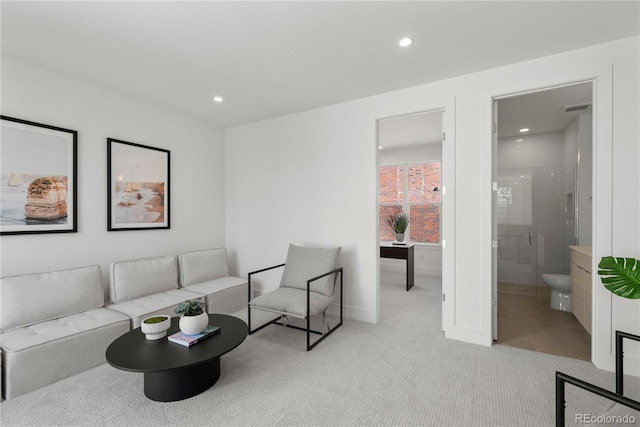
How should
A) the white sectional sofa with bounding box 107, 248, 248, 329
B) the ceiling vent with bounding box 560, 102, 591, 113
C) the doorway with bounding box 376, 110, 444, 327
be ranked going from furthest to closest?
the doorway with bounding box 376, 110, 444, 327 < the ceiling vent with bounding box 560, 102, 591, 113 < the white sectional sofa with bounding box 107, 248, 248, 329

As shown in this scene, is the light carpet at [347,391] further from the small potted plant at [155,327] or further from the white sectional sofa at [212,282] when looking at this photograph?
the white sectional sofa at [212,282]

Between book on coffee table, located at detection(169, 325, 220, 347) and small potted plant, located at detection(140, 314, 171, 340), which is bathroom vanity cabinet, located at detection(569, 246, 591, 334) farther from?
small potted plant, located at detection(140, 314, 171, 340)

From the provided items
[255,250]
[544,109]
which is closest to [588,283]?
[544,109]

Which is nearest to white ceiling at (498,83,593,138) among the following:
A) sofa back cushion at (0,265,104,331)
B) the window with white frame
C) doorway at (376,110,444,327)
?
doorway at (376,110,444,327)

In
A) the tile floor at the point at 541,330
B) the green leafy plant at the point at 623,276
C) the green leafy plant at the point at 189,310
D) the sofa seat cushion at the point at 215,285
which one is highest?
the green leafy plant at the point at 623,276

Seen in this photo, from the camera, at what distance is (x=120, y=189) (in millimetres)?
3344

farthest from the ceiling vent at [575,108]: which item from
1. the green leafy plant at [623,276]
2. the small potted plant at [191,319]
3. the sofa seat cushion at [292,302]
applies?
the small potted plant at [191,319]

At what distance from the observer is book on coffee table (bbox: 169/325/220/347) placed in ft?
7.11

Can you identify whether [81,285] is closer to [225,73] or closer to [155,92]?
[155,92]

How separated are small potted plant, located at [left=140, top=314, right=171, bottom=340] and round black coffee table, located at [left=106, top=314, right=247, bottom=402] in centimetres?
4

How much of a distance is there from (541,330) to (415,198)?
11.2 ft

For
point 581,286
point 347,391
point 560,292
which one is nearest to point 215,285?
point 347,391

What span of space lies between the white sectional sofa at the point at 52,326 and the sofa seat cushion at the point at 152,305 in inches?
3.2

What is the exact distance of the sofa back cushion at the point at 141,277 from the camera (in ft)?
10.0
